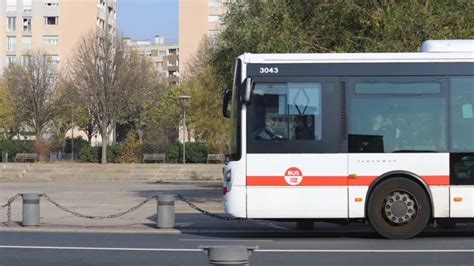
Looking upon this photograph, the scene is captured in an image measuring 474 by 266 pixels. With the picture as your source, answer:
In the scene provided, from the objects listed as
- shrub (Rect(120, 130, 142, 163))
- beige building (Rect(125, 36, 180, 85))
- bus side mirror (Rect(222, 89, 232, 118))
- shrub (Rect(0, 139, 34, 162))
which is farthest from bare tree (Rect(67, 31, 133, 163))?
beige building (Rect(125, 36, 180, 85))

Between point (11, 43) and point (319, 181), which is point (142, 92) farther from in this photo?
point (319, 181)

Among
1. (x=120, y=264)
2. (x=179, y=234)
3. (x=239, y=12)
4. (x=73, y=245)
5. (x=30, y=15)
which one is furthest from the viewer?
(x=30, y=15)

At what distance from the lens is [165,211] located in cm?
1537

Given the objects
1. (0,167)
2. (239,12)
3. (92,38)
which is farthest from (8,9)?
(239,12)

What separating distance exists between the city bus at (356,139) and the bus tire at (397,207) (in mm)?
18

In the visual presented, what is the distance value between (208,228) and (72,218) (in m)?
4.22

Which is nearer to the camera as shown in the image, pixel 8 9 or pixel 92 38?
pixel 92 38

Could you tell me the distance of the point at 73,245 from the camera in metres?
12.6

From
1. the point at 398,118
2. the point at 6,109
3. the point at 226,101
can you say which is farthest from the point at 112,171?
the point at 398,118

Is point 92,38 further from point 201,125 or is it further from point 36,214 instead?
point 36,214

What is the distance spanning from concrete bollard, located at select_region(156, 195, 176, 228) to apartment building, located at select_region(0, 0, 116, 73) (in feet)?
267

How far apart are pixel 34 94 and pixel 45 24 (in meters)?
32.9

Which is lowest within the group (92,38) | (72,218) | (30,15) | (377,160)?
(72,218)

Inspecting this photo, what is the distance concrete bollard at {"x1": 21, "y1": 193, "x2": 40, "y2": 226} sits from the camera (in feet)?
51.9
